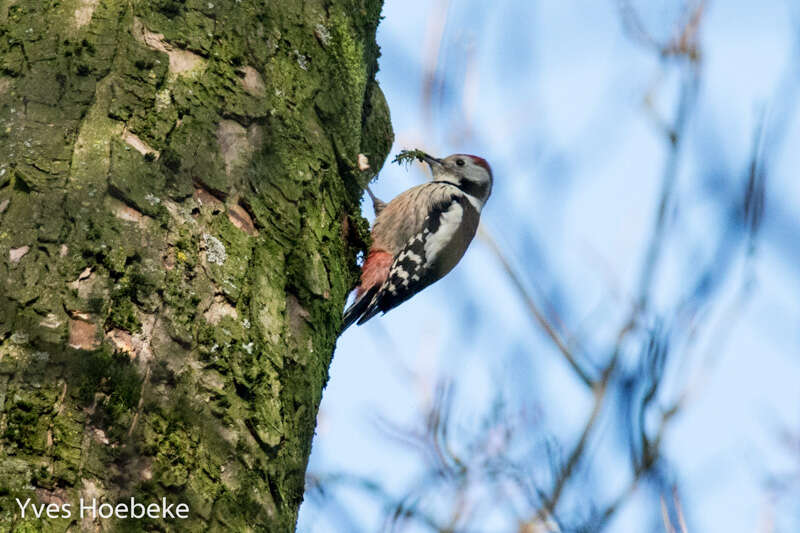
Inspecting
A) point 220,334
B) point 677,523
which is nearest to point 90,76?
point 220,334

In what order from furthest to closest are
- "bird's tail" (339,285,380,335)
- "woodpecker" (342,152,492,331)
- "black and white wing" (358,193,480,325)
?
1. "black and white wing" (358,193,480,325)
2. "woodpecker" (342,152,492,331)
3. "bird's tail" (339,285,380,335)

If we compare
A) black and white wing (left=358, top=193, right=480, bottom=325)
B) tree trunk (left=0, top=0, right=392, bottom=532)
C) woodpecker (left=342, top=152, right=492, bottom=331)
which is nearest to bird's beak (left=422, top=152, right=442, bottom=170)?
woodpecker (left=342, top=152, right=492, bottom=331)

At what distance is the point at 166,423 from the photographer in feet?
4.62

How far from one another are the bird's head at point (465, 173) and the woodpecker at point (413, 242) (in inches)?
3.2

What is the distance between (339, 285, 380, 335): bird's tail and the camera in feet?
12.6

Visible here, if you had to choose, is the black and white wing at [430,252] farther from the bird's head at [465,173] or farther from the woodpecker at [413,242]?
the bird's head at [465,173]

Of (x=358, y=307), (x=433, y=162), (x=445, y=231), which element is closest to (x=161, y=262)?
(x=358, y=307)

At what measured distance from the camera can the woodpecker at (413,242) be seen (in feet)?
13.0

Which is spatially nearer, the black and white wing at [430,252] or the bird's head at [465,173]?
the black and white wing at [430,252]

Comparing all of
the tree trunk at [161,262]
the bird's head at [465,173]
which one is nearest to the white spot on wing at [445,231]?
the bird's head at [465,173]

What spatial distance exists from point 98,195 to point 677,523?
214 centimetres

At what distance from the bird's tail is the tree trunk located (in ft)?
5.76

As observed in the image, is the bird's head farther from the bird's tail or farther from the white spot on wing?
the bird's tail

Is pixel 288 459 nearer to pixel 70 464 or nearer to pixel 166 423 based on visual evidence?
pixel 166 423
